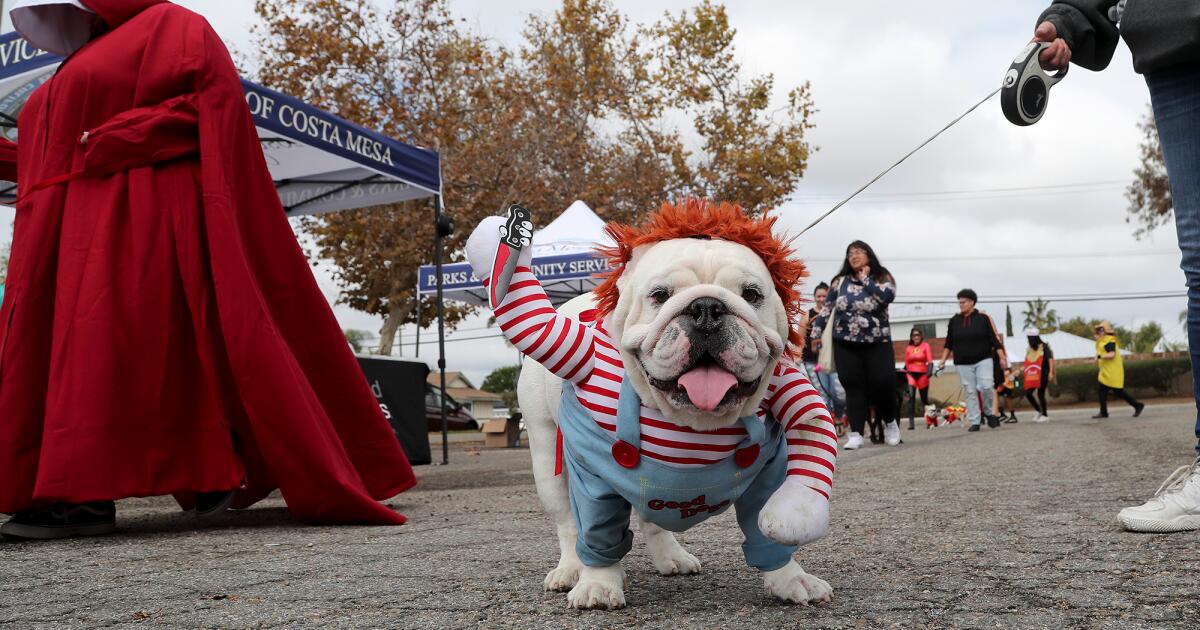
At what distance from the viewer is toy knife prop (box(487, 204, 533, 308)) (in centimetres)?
188

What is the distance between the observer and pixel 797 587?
1.95 metres

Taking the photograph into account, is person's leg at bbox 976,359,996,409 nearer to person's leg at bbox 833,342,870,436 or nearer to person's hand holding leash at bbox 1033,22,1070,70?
person's leg at bbox 833,342,870,436

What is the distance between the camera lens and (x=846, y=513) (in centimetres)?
358

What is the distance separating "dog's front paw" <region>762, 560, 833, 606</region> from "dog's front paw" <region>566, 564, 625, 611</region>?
13.2 inches


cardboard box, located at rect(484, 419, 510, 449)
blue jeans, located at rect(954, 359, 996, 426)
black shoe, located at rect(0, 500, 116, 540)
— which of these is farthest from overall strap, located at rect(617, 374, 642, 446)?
cardboard box, located at rect(484, 419, 510, 449)

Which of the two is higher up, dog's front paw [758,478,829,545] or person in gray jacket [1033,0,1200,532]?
person in gray jacket [1033,0,1200,532]

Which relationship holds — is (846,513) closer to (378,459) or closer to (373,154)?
(378,459)

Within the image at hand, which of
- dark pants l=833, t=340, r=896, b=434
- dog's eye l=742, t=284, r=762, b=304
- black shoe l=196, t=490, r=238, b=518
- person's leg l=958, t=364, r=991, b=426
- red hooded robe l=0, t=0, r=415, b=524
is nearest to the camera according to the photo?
dog's eye l=742, t=284, r=762, b=304

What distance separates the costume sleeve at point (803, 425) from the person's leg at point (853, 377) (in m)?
6.20

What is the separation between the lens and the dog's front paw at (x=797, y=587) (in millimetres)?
1945

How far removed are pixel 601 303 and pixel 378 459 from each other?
2407mm

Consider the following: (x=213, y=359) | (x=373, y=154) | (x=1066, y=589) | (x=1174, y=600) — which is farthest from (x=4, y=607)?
(x=373, y=154)

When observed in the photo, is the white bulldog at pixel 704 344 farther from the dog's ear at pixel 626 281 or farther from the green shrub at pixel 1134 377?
the green shrub at pixel 1134 377

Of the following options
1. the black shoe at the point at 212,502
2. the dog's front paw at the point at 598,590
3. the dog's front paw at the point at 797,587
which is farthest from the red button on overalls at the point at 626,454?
the black shoe at the point at 212,502
